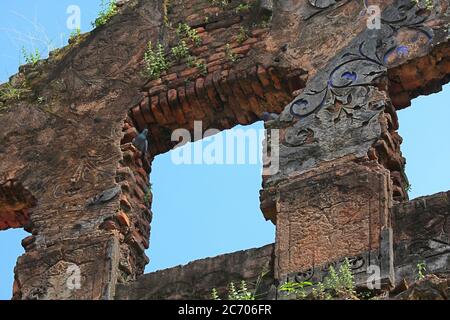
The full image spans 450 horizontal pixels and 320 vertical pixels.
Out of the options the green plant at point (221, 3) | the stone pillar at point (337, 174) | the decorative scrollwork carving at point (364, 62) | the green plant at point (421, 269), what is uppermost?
the green plant at point (221, 3)

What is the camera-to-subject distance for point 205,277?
29.7 feet

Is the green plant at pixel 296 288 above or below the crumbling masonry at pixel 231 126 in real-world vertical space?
below

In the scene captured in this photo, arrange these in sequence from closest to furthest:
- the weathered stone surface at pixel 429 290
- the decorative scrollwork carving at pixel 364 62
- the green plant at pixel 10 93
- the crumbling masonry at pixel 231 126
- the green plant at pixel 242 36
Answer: the weathered stone surface at pixel 429 290 < the crumbling masonry at pixel 231 126 < the decorative scrollwork carving at pixel 364 62 < the green plant at pixel 242 36 < the green plant at pixel 10 93

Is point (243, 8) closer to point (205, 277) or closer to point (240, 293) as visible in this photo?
point (205, 277)

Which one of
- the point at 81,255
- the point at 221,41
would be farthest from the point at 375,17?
the point at 81,255

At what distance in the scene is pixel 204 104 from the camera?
34.4 feet

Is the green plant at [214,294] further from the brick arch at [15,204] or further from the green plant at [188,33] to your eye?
the green plant at [188,33]

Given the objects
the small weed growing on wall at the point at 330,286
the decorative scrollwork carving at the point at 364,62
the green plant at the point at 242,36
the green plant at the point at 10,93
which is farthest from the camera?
the green plant at the point at 10,93

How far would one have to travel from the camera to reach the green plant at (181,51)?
423 inches

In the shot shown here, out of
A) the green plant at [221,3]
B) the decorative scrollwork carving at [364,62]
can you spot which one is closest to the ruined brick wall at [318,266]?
the decorative scrollwork carving at [364,62]

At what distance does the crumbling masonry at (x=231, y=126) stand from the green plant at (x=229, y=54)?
3cm

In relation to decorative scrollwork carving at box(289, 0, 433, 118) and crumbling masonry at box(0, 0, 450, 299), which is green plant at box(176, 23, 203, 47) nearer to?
crumbling masonry at box(0, 0, 450, 299)

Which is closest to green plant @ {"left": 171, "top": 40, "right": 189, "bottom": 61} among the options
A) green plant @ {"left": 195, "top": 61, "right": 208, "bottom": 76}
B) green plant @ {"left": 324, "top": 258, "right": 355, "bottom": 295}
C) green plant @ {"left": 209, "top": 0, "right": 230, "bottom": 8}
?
green plant @ {"left": 195, "top": 61, "right": 208, "bottom": 76}

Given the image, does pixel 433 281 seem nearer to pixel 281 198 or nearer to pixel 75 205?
pixel 281 198
